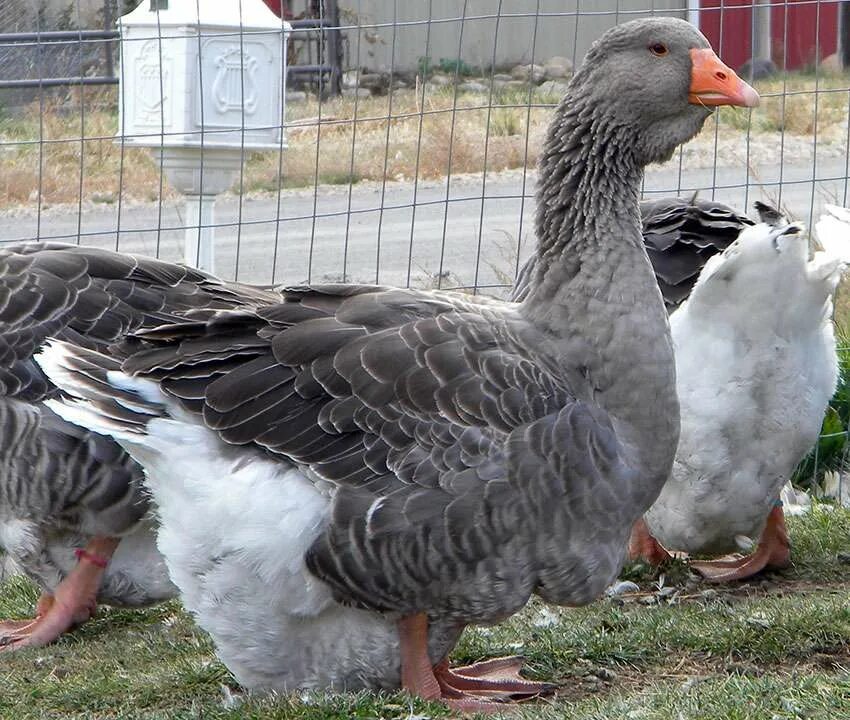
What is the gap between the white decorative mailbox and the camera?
7.32m

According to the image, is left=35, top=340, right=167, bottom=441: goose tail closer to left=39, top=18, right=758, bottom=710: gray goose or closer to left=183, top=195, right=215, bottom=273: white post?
left=39, top=18, right=758, bottom=710: gray goose

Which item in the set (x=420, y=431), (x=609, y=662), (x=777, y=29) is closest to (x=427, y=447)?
(x=420, y=431)

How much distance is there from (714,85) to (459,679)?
218 centimetres

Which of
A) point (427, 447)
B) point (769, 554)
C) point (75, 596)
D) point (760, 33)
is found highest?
point (760, 33)

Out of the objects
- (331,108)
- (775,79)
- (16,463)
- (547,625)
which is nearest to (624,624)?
(547,625)

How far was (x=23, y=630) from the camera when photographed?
5688 mm

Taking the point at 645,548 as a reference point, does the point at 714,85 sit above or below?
above

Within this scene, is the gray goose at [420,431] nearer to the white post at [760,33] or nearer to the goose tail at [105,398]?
the goose tail at [105,398]

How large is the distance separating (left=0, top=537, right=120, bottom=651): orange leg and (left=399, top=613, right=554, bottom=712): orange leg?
168 cm

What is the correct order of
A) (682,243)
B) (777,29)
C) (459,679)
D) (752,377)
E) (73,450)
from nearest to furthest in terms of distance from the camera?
(459,679)
(73,450)
(752,377)
(682,243)
(777,29)

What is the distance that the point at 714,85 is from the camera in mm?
4336

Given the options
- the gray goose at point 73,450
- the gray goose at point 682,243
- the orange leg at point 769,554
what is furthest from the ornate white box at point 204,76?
the orange leg at point 769,554

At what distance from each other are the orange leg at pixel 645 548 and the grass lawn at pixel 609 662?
11 cm

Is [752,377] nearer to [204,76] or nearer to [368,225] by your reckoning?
[204,76]
